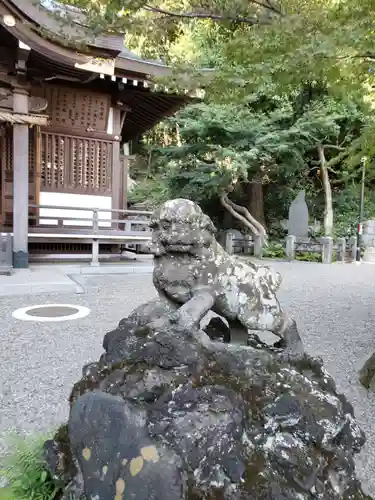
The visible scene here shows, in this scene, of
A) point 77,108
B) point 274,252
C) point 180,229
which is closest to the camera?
point 180,229

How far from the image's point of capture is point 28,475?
1.52 meters

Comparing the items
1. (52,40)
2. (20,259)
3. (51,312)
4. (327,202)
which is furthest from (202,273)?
(327,202)

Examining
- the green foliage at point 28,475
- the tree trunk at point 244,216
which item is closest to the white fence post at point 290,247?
the tree trunk at point 244,216

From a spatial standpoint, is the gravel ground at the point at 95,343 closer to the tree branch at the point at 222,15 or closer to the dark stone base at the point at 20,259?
the dark stone base at the point at 20,259

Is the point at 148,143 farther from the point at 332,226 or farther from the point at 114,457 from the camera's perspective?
the point at 114,457

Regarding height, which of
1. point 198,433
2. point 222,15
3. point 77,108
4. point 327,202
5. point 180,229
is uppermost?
point 77,108

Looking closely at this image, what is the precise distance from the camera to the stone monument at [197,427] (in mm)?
1070

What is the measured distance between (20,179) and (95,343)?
199 inches

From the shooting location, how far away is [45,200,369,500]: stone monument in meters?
1.07

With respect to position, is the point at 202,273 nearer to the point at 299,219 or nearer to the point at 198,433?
the point at 198,433

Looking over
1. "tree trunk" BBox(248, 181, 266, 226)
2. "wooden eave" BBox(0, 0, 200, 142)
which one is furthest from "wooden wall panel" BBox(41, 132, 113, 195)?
"tree trunk" BBox(248, 181, 266, 226)

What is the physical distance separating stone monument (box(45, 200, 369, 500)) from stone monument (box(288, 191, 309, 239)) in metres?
15.1

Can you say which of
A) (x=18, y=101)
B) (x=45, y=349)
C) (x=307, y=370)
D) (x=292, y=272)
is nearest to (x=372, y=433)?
(x=307, y=370)

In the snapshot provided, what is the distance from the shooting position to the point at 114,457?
111 cm
